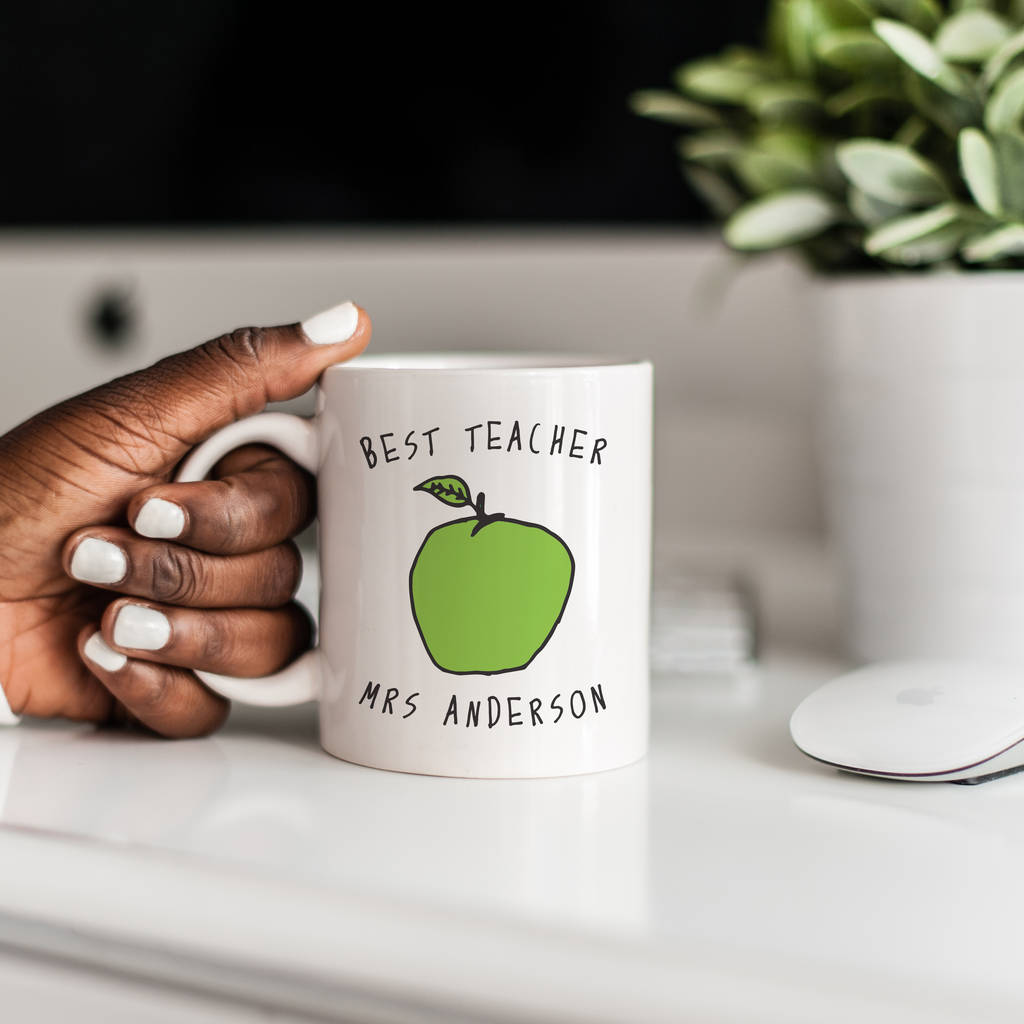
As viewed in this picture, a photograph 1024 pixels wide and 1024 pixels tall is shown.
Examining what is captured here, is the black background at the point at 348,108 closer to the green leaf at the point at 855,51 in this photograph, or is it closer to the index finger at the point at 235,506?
the green leaf at the point at 855,51

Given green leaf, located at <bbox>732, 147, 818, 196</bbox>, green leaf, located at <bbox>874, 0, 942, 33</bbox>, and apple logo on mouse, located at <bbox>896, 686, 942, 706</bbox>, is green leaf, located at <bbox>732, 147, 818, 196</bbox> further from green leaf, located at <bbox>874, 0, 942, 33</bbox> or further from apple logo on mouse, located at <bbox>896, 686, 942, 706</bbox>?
apple logo on mouse, located at <bbox>896, 686, 942, 706</bbox>

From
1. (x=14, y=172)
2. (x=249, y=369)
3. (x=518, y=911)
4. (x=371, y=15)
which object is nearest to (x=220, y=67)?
(x=371, y=15)

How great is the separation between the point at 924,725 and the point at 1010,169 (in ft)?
0.83

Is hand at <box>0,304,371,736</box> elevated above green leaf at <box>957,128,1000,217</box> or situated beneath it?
situated beneath

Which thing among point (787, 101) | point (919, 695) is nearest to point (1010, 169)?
point (787, 101)

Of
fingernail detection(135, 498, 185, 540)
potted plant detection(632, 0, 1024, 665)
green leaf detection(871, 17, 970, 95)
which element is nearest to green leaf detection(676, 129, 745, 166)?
potted plant detection(632, 0, 1024, 665)

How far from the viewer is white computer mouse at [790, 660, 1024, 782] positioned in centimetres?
39

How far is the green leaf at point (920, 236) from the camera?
500 millimetres

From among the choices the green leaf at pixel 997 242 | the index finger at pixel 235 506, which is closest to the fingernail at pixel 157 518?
the index finger at pixel 235 506

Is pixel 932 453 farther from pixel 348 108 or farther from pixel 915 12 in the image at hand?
pixel 348 108

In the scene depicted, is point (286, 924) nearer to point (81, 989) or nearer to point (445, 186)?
point (81, 989)

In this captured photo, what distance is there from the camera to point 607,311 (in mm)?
903

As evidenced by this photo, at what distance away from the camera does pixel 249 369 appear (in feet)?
1.42

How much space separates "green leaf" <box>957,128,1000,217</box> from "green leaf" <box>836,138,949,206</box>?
21 mm
